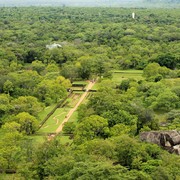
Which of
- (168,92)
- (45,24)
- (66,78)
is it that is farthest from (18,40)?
(168,92)

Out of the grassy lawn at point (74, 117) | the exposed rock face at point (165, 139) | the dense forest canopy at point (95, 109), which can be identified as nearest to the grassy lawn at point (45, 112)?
the dense forest canopy at point (95, 109)

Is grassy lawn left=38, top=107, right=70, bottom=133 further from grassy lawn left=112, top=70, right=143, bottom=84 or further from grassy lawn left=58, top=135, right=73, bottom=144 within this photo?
grassy lawn left=112, top=70, right=143, bottom=84

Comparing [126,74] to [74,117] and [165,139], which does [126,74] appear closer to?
[74,117]

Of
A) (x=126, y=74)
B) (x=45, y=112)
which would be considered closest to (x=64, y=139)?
(x=45, y=112)

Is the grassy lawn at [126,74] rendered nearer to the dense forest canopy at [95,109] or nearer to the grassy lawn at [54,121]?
the dense forest canopy at [95,109]

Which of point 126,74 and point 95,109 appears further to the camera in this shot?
point 126,74
